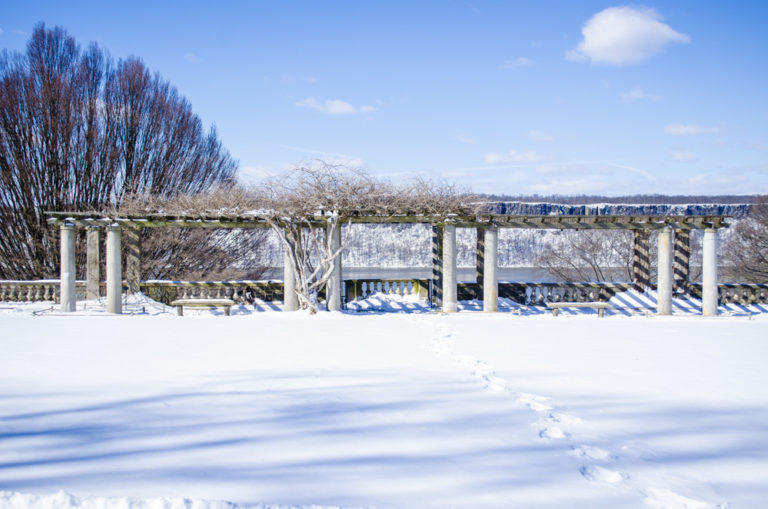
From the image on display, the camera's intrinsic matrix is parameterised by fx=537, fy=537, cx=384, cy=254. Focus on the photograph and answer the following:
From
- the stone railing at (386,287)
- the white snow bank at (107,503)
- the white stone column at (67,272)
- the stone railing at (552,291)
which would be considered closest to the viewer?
the white snow bank at (107,503)

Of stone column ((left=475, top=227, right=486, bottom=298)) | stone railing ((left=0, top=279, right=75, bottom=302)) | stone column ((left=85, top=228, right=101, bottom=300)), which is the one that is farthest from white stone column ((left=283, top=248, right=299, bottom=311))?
stone railing ((left=0, top=279, right=75, bottom=302))

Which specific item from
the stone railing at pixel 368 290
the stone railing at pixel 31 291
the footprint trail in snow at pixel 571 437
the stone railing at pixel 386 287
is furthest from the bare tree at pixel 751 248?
the stone railing at pixel 31 291

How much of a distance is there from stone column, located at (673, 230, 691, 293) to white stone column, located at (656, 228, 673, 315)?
3.05 meters

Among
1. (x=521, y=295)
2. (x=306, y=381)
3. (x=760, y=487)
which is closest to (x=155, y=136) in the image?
(x=521, y=295)

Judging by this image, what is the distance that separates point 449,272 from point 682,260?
8479 millimetres

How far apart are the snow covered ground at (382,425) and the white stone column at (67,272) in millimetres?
7051

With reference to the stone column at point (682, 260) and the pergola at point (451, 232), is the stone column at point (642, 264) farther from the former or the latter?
the pergola at point (451, 232)

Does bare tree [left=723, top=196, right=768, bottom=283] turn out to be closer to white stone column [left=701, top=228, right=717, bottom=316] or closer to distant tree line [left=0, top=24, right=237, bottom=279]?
white stone column [left=701, top=228, right=717, bottom=316]

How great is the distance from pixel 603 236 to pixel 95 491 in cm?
3921

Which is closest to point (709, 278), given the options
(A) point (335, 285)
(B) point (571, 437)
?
(A) point (335, 285)

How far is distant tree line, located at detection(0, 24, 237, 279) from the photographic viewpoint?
66.9 feet

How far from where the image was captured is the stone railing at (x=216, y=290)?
1712 cm

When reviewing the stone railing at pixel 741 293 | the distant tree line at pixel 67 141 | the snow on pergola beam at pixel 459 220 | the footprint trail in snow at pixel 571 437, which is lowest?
the stone railing at pixel 741 293

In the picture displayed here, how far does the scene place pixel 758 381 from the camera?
19.7 ft
